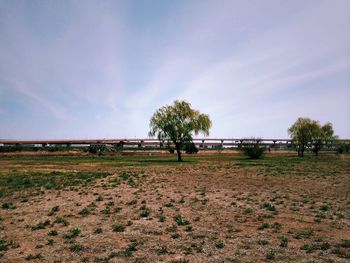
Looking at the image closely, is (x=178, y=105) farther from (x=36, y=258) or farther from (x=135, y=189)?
(x=36, y=258)

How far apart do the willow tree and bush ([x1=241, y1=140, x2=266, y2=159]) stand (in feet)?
38.6

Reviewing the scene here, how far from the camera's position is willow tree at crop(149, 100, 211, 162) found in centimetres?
5494

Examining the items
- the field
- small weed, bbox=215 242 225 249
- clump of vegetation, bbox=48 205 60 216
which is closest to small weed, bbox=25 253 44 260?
the field

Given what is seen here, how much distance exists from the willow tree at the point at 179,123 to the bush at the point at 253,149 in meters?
11.8

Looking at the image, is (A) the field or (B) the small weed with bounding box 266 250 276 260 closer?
(B) the small weed with bounding box 266 250 276 260

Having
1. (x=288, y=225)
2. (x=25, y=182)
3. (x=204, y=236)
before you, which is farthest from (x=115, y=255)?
(x=25, y=182)

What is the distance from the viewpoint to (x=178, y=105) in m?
56.9

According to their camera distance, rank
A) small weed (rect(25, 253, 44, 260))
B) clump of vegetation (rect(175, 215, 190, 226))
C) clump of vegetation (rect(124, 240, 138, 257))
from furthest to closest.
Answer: clump of vegetation (rect(175, 215, 190, 226)) < clump of vegetation (rect(124, 240, 138, 257)) < small weed (rect(25, 253, 44, 260))

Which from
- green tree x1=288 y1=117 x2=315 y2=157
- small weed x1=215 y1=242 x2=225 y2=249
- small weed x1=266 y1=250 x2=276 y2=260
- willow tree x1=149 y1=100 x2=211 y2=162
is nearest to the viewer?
small weed x1=266 y1=250 x2=276 y2=260

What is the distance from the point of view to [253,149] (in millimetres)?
63094

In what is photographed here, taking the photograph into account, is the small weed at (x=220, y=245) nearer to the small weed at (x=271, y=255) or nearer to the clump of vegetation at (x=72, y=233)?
the small weed at (x=271, y=255)

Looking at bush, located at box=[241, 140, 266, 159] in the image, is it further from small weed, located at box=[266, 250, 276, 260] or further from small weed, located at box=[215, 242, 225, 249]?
small weed, located at box=[266, 250, 276, 260]

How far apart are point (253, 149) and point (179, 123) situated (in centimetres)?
1845

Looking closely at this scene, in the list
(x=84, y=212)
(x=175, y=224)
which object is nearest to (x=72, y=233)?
(x=84, y=212)
